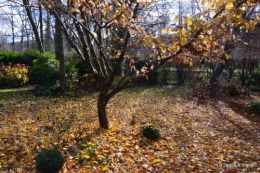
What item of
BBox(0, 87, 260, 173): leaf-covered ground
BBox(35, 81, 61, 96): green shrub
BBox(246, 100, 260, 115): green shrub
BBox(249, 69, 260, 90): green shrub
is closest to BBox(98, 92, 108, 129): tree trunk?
BBox(0, 87, 260, 173): leaf-covered ground

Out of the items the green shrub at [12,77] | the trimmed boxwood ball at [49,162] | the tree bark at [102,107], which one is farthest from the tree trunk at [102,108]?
the green shrub at [12,77]

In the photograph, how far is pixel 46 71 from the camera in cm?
975

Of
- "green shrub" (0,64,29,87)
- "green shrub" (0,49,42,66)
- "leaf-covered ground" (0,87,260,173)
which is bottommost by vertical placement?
"leaf-covered ground" (0,87,260,173)

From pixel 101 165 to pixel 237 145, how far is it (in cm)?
297

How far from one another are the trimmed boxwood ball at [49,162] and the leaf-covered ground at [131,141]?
17 centimetres

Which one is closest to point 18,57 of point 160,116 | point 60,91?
point 60,91

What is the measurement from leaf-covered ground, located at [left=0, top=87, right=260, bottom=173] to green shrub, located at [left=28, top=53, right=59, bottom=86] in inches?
104

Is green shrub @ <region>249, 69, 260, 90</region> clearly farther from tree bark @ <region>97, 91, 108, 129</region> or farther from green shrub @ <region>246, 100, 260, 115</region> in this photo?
tree bark @ <region>97, 91, 108, 129</region>

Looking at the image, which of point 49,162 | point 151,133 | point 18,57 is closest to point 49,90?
point 18,57

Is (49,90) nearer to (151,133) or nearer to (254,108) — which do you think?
(151,133)

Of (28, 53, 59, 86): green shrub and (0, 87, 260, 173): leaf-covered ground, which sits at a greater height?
(28, 53, 59, 86): green shrub

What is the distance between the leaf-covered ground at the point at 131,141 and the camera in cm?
341

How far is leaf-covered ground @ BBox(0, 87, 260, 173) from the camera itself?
3.41 metres

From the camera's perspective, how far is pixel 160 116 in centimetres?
635
